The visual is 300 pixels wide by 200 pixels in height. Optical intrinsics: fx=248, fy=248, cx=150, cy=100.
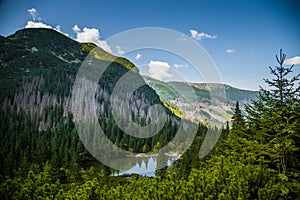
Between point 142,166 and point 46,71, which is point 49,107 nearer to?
point 46,71

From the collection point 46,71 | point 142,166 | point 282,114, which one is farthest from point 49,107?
point 282,114

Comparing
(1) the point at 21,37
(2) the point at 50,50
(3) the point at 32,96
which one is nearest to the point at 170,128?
(3) the point at 32,96

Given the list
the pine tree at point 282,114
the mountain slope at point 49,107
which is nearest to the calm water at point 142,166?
the mountain slope at point 49,107

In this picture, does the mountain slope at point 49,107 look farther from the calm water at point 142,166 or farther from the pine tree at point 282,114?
the pine tree at point 282,114

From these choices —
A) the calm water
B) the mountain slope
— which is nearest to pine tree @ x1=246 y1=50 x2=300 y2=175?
the mountain slope

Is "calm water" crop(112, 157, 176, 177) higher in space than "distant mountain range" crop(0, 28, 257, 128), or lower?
lower

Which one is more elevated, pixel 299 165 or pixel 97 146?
pixel 299 165

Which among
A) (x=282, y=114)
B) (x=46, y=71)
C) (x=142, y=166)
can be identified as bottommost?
(x=142, y=166)

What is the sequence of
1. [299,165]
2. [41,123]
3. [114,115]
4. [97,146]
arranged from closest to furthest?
[299,165] → [97,146] → [41,123] → [114,115]

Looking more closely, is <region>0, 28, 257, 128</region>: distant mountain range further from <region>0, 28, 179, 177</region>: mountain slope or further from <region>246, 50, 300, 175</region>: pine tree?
<region>246, 50, 300, 175</region>: pine tree

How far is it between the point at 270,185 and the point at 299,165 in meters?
2.88

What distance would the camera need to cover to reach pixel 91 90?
11712 centimetres

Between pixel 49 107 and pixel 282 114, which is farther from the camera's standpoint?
pixel 49 107

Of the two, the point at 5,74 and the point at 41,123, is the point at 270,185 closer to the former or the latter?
the point at 41,123
